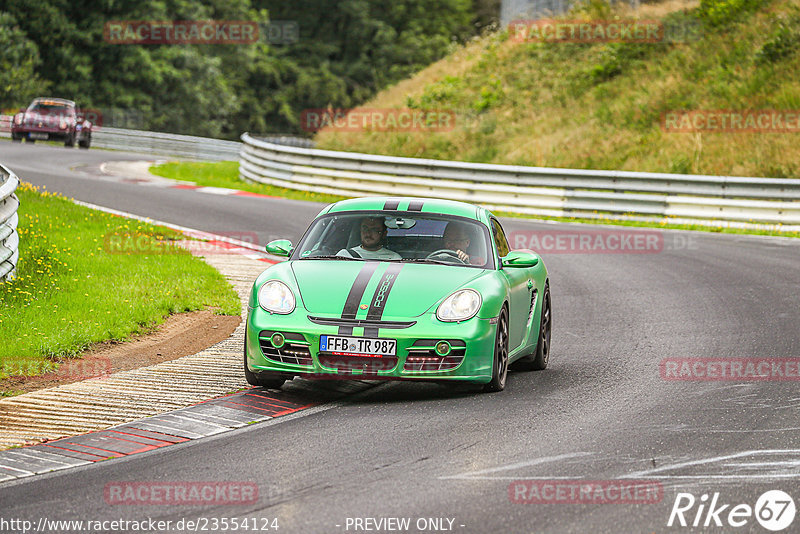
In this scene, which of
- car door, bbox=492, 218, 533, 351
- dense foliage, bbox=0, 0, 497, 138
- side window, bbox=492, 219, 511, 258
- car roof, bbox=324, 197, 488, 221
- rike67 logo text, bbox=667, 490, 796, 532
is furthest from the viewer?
dense foliage, bbox=0, 0, 497, 138

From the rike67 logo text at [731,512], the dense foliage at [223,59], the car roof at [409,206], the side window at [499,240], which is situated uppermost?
the dense foliage at [223,59]

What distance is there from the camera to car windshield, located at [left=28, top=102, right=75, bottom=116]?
3891cm

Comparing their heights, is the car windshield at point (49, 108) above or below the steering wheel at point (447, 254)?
above

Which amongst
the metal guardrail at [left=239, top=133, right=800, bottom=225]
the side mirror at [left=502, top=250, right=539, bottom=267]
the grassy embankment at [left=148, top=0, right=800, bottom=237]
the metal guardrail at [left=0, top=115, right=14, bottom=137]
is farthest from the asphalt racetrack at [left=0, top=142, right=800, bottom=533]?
the metal guardrail at [left=0, top=115, right=14, bottom=137]

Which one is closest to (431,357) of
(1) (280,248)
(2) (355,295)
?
(2) (355,295)

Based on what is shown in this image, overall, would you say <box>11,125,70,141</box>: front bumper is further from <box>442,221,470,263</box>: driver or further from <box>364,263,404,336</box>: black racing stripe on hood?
<box>364,263,404,336</box>: black racing stripe on hood

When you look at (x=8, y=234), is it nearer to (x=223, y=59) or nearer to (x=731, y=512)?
(x=731, y=512)

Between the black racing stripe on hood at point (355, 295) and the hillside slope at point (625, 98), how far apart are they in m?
17.7

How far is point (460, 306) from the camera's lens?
25.8ft

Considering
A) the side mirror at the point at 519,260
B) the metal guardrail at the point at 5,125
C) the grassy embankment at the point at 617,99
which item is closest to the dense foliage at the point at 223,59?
the grassy embankment at the point at 617,99

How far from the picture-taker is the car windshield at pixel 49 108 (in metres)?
38.9

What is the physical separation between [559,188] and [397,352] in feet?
53.4

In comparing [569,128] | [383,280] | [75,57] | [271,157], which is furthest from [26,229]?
[75,57]

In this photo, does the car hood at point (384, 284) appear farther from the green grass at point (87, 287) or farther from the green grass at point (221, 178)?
the green grass at point (221, 178)
